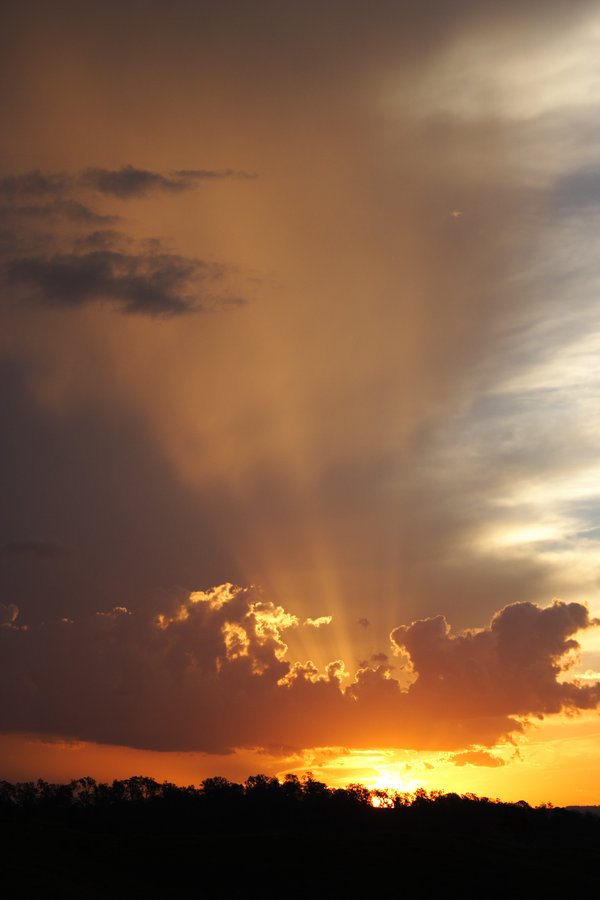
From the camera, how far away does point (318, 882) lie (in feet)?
570

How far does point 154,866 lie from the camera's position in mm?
177500

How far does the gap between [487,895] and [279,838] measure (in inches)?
1853

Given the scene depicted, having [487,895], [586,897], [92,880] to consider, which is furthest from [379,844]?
[92,880]

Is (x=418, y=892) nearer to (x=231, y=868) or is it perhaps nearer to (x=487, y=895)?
(x=487, y=895)

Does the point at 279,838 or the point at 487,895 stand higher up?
the point at 279,838

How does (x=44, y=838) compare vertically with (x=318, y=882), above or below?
above

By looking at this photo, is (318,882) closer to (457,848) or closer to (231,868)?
(231,868)

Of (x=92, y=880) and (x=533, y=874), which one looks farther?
(x=533, y=874)

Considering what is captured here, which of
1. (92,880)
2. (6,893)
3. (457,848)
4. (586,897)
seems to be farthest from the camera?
(457,848)

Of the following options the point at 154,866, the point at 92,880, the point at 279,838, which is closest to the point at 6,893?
the point at 92,880

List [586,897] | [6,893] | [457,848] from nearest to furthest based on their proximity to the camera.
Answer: [6,893]
[586,897]
[457,848]

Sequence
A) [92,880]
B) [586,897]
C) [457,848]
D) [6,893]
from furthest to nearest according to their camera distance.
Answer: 1. [457,848]
2. [586,897]
3. [92,880]
4. [6,893]

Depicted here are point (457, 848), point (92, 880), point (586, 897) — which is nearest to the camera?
point (92, 880)

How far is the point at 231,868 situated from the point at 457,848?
45488 millimetres
